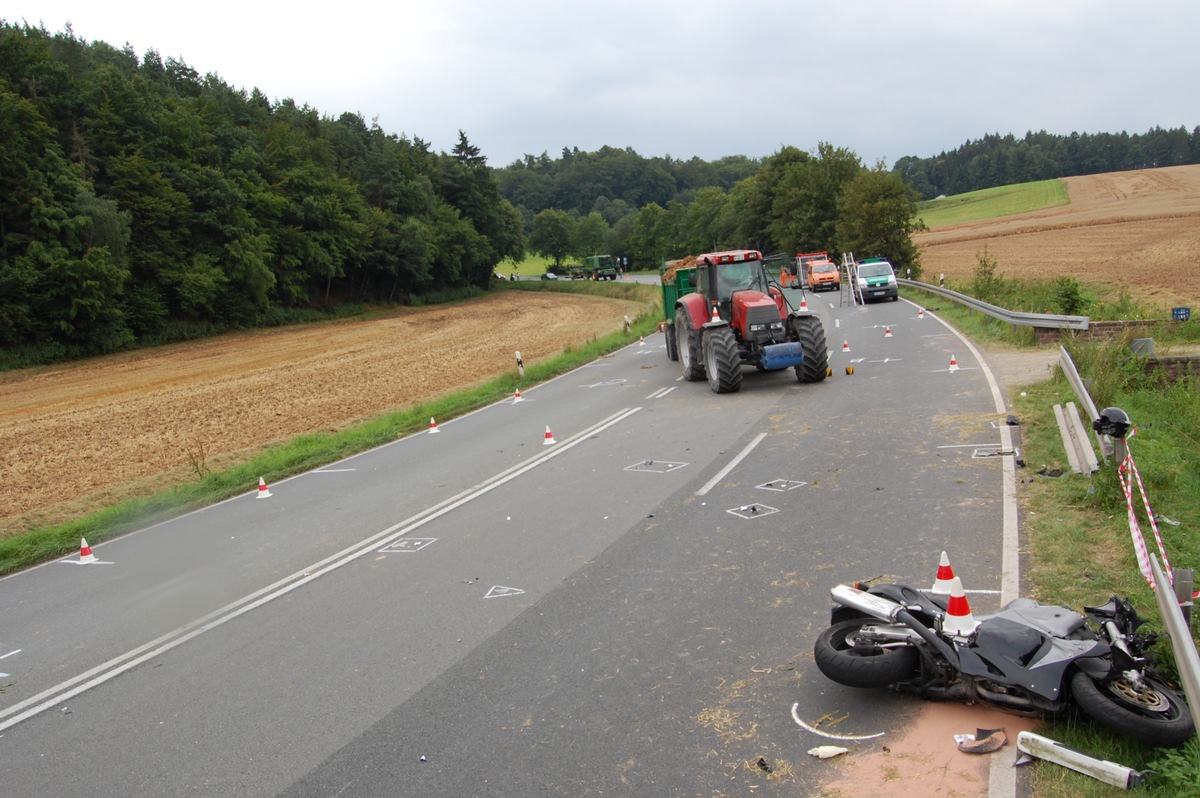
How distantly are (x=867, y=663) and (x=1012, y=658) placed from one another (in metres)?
0.74

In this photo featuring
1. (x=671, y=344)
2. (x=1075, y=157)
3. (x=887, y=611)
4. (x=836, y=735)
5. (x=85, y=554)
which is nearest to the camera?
(x=836, y=735)

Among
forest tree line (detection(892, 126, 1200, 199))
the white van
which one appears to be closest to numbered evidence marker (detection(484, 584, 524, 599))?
the white van

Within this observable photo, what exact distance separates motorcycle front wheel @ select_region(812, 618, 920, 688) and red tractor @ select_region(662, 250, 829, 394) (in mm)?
11318

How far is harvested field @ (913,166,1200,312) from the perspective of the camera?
115ft

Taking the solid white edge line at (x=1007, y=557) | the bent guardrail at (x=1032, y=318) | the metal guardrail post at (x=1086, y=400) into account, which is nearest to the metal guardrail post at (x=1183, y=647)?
the solid white edge line at (x=1007, y=557)

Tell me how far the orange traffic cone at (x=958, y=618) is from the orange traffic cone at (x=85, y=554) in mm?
9053

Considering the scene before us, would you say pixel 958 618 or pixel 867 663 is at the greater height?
pixel 958 618

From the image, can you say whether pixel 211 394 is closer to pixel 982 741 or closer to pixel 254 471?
pixel 254 471

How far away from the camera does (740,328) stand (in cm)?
1711

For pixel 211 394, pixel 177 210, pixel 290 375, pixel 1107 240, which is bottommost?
pixel 1107 240

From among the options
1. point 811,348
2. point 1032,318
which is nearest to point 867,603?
point 811,348

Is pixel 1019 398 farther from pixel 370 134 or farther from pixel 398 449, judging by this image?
pixel 370 134

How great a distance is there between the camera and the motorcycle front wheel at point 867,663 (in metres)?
4.86

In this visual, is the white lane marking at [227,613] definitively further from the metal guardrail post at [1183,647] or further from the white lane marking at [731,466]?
the metal guardrail post at [1183,647]
